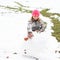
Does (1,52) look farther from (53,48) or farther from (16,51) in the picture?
(53,48)

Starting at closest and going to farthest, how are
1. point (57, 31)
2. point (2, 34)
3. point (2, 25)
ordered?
1. point (2, 34)
2. point (57, 31)
3. point (2, 25)

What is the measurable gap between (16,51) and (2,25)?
261 inches

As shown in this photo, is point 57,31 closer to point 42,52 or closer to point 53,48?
point 53,48

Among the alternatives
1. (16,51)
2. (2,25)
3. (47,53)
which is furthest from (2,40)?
(2,25)

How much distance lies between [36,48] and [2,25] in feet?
26.2

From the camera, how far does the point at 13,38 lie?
46.4ft

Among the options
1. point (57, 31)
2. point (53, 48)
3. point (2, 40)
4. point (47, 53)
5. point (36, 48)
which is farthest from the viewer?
point (57, 31)

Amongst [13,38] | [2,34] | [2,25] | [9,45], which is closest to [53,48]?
[9,45]

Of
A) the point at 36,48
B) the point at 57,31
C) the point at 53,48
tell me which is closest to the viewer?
the point at 36,48

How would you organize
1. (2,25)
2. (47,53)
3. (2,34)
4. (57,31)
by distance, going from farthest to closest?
(2,25)
(57,31)
(2,34)
(47,53)

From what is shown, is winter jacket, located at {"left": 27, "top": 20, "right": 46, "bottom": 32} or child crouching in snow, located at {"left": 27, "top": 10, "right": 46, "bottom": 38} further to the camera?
winter jacket, located at {"left": 27, "top": 20, "right": 46, "bottom": 32}

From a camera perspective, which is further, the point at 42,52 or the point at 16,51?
the point at 16,51

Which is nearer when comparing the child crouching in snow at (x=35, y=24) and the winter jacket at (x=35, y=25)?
the child crouching in snow at (x=35, y=24)

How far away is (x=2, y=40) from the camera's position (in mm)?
13469
